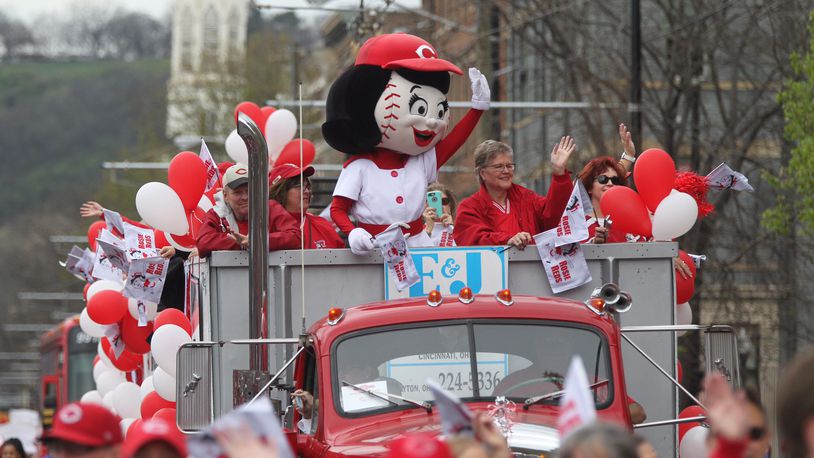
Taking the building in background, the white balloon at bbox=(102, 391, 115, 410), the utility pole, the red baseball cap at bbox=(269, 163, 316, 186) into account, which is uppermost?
the building in background

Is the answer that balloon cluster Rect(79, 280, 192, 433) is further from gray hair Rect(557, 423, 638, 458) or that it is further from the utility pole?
the utility pole

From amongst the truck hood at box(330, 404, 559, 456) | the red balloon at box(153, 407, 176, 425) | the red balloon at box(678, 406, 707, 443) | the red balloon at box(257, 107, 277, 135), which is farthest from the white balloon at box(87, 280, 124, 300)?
A: the truck hood at box(330, 404, 559, 456)

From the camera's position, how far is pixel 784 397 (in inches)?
203

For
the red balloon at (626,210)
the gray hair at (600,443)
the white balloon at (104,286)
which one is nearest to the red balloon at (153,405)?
the white balloon at (104,286)

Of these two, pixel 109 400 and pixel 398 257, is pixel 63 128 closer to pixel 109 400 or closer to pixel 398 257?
pixel 109 400

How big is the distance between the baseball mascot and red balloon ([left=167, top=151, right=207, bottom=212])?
6.62ft

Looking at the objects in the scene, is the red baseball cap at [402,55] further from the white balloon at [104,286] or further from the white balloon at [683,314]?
the white balloon at [104,286]

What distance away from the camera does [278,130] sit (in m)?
15.6

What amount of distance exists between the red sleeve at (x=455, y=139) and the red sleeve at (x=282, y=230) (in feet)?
4.13

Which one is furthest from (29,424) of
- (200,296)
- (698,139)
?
(200,296)

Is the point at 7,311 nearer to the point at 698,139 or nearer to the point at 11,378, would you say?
the point at 11,378

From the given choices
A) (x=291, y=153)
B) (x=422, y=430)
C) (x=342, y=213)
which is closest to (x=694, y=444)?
(x=422, y=430)

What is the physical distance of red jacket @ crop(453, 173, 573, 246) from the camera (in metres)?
10.9

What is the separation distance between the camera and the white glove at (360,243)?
10289mm
